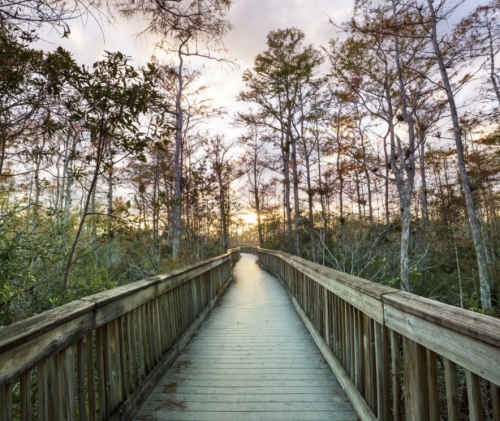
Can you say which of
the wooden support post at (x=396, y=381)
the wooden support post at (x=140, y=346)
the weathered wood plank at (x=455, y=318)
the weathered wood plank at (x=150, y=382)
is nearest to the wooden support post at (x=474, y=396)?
the weathered wood plank at (x=455, y=318)

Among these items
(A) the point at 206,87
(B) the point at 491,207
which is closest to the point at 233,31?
(A) the point at 206,87

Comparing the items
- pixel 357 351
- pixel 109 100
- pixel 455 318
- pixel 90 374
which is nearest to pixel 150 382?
pixel 90 374

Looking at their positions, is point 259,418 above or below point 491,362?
below

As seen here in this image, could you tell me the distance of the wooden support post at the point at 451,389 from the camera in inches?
45.8

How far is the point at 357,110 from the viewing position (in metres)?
11.8

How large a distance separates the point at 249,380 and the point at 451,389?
76.6 inches

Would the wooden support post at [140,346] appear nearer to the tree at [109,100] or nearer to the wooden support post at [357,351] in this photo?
the tree at [109,100]

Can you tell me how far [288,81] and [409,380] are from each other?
15.3 meters

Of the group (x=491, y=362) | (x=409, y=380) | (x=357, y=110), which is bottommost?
(x=409, y=380)

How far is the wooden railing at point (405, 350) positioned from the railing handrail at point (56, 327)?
178 centimetres

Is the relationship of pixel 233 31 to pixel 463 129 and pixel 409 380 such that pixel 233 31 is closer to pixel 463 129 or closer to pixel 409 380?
pixel 409 380

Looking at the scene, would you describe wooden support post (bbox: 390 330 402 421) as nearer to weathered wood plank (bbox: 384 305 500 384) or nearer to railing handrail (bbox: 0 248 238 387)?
weathered wood plank (bbox: 384 305 500 384)

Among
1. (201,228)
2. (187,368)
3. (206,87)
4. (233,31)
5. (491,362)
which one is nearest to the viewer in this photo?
(491,362)

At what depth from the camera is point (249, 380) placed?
8.76 ft
